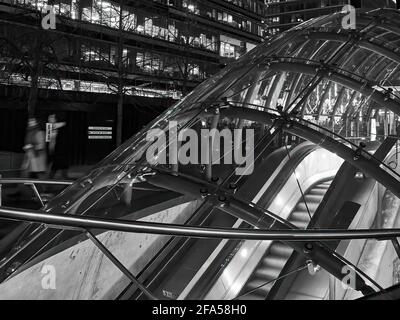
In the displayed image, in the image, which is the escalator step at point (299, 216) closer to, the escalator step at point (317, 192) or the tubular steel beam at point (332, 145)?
the escalator step at point (317, 192)

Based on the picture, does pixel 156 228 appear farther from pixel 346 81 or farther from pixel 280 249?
pixel 346 81

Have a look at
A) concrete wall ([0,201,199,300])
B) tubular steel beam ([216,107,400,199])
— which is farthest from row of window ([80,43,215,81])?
concrete wall ([0,201,199,300])

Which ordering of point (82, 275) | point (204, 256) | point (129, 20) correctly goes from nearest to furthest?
point (82, 275)
point (204, 256)
point (129, 20)

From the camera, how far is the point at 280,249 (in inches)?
227

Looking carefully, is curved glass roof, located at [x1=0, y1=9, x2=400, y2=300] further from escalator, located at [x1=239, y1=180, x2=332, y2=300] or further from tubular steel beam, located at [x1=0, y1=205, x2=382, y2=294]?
tubular steel beam, located at [x1=0, y1=205, x2=382, y2=294]

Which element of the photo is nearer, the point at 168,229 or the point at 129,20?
the point at 168,229

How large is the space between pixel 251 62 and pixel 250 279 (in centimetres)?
381

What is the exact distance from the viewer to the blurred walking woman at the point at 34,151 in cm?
1108

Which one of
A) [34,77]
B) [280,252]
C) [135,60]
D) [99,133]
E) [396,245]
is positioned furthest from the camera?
[135,60]

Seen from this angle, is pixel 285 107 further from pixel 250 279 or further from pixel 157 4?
pixel 157 4

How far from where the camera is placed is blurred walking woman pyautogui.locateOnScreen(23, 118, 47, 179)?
1108cm

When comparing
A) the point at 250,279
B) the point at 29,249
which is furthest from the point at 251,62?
the point at 29,249

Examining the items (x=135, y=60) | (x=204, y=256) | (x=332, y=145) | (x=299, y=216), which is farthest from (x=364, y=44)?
(x=135, y=60)

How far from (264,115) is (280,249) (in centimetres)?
189
